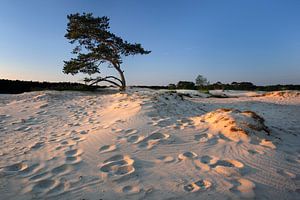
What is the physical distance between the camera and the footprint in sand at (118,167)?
2.90 meters

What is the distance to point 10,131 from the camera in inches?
213

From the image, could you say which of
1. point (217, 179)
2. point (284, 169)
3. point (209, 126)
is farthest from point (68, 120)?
point (284, 169)

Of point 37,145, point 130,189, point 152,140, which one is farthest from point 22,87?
point 130,189

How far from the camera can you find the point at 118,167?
3084 millimetres

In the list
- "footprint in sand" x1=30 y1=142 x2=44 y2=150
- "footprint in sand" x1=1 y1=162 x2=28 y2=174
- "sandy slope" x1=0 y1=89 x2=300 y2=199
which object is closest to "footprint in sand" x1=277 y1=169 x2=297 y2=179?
"sandy slope" x1=0 y1=89 x2=300 y2=199

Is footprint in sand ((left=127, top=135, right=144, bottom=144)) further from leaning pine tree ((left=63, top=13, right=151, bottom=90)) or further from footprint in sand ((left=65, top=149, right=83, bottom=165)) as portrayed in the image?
leaning pine tree ((left=63, top=13, right=151, bottom=90))

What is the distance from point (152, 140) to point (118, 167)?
3.77 feet

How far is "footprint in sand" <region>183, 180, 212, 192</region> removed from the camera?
8.14 feet

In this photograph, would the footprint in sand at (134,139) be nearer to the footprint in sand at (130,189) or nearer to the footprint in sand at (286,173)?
the footprint in sand at (130,189)

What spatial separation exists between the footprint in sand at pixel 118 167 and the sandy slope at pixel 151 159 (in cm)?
1

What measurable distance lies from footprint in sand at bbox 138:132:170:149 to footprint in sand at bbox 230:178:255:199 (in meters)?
1.58

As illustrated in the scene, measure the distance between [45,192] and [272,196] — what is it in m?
2.53

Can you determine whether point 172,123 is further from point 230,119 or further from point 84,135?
point 84,135

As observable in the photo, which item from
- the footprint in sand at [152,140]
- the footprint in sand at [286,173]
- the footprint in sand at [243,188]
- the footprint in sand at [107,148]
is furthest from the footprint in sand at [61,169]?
the footprint in sand at [286,173]
